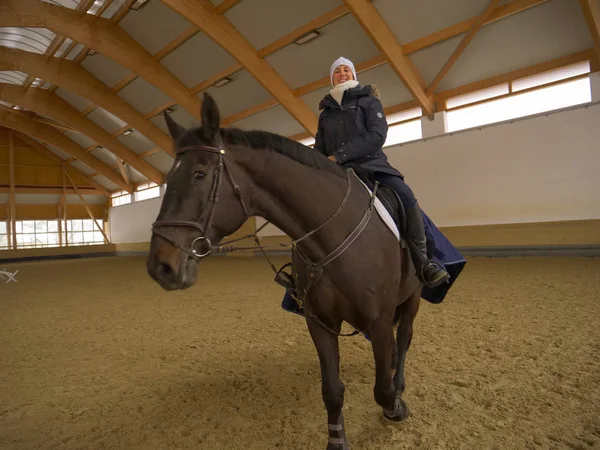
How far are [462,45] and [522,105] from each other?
6.46 feet

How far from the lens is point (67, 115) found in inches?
645

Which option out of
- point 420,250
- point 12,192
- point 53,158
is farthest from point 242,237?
point 53,158

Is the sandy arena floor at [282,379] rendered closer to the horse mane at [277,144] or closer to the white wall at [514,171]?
the horse mane at [277,144]

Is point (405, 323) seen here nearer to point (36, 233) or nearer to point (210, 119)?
point (210, 119)

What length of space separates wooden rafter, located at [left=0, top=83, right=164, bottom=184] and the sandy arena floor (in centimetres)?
1380

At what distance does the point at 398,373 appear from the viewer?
7.73ft

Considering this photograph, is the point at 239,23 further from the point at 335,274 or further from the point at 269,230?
the point at 335,274

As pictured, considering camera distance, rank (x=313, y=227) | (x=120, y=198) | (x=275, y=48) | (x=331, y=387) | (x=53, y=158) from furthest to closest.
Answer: (x=120, y=198)
(x=53, y=158)
(x=275, y=48)
(x=331, y=387)
(x=313, y=227)

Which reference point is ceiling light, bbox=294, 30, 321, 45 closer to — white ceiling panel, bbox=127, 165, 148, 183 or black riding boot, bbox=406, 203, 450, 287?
black riding boot, bbox=406, 203, 450, 287

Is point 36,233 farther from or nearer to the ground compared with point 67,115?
nearer to the ground

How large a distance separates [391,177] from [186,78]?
11.9 m

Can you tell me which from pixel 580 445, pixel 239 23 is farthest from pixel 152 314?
pixel 239 23

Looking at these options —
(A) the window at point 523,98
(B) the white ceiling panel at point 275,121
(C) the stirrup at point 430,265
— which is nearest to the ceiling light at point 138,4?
(B) the white ceiling panel at point 275,121

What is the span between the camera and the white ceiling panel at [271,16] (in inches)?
345
